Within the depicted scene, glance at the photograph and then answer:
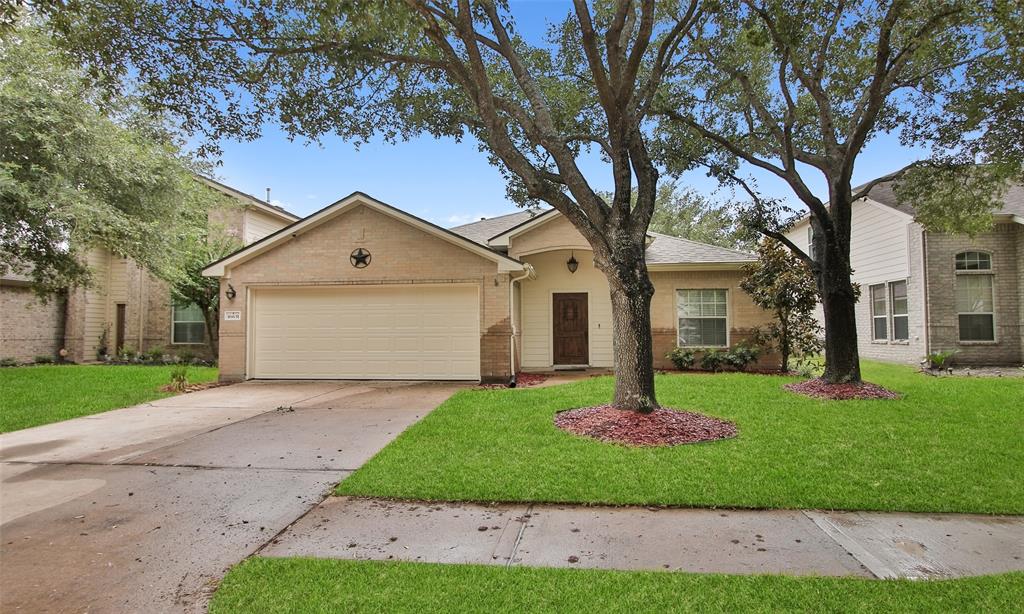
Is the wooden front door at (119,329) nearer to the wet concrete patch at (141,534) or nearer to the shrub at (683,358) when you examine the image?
the wet concrete patch at (141,534)

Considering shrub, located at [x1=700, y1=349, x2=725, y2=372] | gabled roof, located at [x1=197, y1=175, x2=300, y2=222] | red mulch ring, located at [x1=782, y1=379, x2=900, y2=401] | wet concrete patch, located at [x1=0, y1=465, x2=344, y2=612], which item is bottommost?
wet concrete patch, located at [x1=0, y1=465, x2=344, y2=612]

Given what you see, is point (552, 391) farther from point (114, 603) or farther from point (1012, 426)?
point (114, 603)

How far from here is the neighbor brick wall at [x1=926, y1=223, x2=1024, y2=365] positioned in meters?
13.9

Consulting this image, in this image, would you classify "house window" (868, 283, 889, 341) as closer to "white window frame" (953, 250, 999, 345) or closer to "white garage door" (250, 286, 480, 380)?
"white window frame" (953, 250, 999, 345)

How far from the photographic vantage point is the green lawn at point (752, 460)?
15.1 ft

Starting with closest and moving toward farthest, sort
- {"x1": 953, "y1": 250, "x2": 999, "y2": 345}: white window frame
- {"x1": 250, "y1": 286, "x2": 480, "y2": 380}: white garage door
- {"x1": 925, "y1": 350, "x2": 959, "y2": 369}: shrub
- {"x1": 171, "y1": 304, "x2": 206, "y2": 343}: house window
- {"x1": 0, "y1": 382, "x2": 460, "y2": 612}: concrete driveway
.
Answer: {"x1": 0, "y1": 382, "x2": 460, "y2": 612}: concrete driveway
{"x1": 250, "y1": 286, "x2": 480, "y2": 380}: white garage door
{"x1": 925, "y1": 350, "x2": 959, "y2": 369}: shrub
{"x1": 953, "y1": 250, "x2": 999, "y2": 345}: white window frame
{"x1": 171, "y1": 304, "x2": 206, "y2": 343}: house window

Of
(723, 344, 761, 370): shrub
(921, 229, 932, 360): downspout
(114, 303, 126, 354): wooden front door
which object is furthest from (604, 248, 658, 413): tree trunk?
(114, 303, 126, 354): wooden front door

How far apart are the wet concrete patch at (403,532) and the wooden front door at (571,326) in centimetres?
1032

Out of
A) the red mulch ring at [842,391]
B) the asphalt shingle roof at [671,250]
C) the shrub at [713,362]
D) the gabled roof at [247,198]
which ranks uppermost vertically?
the gabled roof at [247,198]

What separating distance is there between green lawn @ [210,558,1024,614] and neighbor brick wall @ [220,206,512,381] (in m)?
8.39

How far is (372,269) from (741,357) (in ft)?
30.9

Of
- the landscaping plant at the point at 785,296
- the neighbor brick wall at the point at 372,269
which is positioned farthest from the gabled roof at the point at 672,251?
the neighbor brick wall at the point at 372,269

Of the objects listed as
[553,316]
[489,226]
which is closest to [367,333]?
[553,316]

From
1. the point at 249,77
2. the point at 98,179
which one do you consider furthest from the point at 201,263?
the point at 249,77
